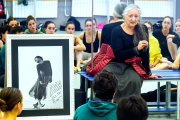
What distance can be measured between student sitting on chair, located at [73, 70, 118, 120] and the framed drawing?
0.53 metres

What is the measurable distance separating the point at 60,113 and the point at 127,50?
696 millimetres

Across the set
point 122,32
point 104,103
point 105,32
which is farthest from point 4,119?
point 105,32

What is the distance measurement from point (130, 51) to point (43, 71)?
0.67 m

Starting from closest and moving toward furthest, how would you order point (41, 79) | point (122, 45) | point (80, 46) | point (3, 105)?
point (3, 105) < point (41, 79) < point (122, 45) < point (80, 46)

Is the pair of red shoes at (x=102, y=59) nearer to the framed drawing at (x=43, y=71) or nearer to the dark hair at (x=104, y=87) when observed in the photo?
the framed drawing at (x=43, y=71)

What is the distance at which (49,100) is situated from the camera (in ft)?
6.11

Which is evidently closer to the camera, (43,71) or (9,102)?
(9,102)

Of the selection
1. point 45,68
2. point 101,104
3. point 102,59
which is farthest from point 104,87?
point 102,59

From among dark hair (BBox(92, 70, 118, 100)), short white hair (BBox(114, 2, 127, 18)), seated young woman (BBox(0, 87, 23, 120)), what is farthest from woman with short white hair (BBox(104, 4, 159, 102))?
seated young woman (BBox(0, 87, 23, 120))

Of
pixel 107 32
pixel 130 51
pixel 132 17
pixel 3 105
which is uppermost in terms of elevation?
pixel 132 17

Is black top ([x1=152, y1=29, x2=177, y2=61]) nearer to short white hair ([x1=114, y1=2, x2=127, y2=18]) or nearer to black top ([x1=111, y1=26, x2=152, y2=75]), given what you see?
short white hair ([x1=114, y1=2, x2=127, y2=18])

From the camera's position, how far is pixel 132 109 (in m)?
0.99

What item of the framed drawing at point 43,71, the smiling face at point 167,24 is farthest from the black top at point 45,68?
the smiling face at point 167,24

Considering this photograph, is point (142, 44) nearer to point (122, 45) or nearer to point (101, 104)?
point (122, 45)
